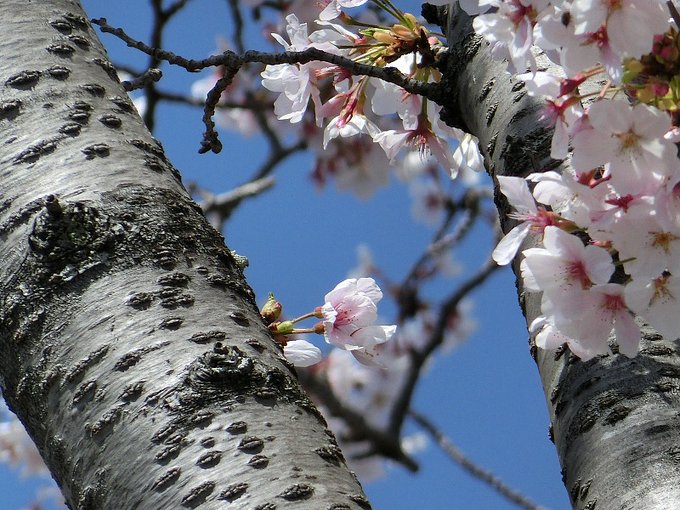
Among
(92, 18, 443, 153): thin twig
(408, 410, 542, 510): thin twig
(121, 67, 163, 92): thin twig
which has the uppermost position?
(121, 67, 163, 92): thin twig

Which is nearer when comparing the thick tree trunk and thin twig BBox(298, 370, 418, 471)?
the thick tree trunk

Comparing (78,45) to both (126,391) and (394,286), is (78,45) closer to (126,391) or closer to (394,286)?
(126,391)

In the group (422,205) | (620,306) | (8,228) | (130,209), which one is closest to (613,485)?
(620,306)

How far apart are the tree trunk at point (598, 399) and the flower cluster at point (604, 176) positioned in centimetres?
10

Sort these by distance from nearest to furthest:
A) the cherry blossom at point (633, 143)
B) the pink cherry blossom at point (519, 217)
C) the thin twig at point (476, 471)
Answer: the cherry blossom at point (633, 143) → the pink cherry blossom at point (519, 217) → the thin twig at point (476, 471)

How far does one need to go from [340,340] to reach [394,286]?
14.9 feet

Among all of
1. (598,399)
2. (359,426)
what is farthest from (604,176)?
(359,426)

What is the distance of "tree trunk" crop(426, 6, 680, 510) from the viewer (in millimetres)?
978

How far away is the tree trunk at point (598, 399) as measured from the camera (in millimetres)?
978

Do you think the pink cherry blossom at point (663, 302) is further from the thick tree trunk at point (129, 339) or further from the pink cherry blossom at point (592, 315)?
the thick tree trunk at point (129, 339)

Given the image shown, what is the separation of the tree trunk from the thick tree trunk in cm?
30

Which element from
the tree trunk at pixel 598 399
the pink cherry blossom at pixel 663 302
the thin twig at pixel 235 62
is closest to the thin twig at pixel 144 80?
the thin twig at pixel 235 62

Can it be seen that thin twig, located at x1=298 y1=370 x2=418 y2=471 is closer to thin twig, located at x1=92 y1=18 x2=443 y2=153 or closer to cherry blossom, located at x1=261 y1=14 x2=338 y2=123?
cherry blossom, located at x1=261 y1=14 x2=338 y2=123

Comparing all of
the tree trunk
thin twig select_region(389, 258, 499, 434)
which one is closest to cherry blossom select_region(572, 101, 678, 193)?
the tree trunk
